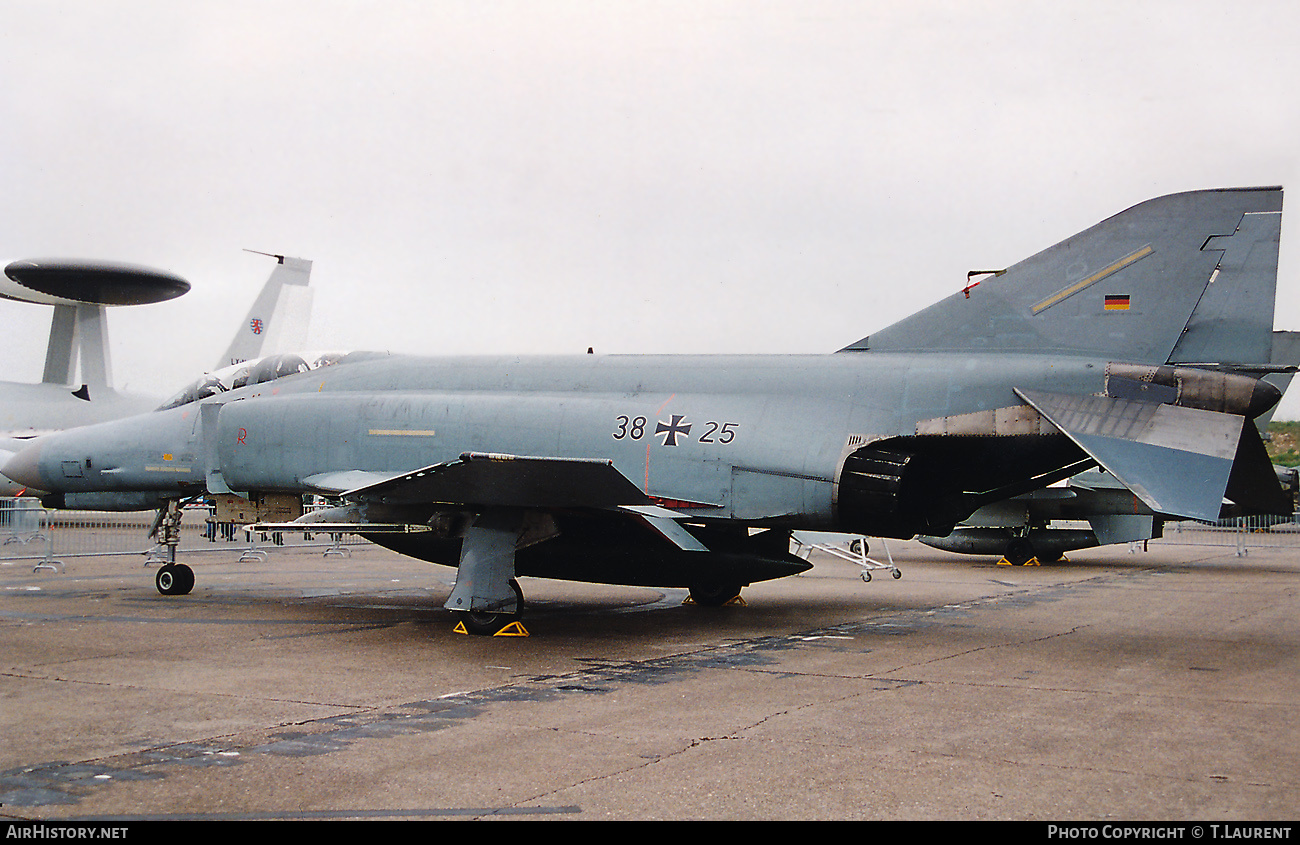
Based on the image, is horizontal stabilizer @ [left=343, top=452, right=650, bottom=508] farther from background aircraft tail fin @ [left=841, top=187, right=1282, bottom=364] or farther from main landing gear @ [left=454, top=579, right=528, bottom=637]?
background aircraft tail fin @ [left=841, top=187, right=1282, bottom=364]

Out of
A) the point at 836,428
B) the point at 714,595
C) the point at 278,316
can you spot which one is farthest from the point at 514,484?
the point at 278,316

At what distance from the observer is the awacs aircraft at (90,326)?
33.2m

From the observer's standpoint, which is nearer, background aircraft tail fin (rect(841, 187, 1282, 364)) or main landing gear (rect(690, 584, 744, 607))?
background aircraft tail fin (rect(841, 187, 1282, 364))

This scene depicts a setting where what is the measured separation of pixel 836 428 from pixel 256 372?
730 centimetres

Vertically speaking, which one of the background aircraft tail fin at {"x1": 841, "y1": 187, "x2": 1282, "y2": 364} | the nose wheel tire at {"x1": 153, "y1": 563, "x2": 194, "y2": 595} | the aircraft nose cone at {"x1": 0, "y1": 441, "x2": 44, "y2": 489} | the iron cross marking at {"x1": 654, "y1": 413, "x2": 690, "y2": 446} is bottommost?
the nose wheel tire at {"x1": 153, "y1": 563, "x2": 194, "y2": 595}

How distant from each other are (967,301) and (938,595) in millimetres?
5768

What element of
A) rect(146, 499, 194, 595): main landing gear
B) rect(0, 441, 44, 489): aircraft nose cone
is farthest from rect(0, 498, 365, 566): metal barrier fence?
rect(0, 441, 44, 489): aircraft nose cone

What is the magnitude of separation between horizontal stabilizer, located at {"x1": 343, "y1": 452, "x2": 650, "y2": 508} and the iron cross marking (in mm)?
838

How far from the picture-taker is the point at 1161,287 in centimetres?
848

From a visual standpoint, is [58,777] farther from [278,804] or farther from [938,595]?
[938,595]

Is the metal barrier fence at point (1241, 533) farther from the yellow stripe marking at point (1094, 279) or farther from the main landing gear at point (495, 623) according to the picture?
the main landing gear at point (495, 623)

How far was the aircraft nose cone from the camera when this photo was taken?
12.3 metres

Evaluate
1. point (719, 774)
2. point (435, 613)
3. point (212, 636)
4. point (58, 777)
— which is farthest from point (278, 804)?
point (435, 613)

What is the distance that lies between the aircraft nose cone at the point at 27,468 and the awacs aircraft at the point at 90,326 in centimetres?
1878
